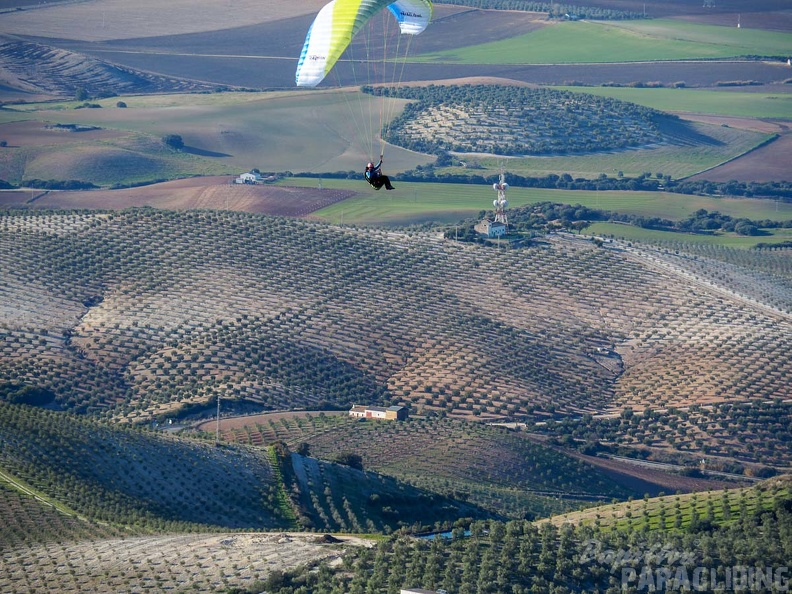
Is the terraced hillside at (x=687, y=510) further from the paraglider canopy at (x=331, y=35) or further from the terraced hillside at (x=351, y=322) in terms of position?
the terraced hillside at (x=351, y=322)

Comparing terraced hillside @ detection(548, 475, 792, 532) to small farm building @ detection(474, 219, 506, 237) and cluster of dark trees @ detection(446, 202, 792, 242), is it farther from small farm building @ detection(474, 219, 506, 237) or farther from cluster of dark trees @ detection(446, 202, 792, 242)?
cluster of dark trees @ detection(446, 202, 792, 242)

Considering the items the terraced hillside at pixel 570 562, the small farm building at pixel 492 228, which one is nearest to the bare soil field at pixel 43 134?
the small farm building at pixel 492 228

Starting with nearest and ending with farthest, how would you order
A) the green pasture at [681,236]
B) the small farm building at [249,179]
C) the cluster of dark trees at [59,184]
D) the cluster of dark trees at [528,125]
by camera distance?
the green pasture at [681,236] < the small farm building at [249,179] < the cluster of dark trees at [59,184] < the cluster of dark trees at [528,125]

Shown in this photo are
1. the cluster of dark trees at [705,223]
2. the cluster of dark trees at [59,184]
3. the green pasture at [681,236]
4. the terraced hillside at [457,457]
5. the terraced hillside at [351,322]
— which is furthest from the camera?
the cluster of dark trees at [59,184]

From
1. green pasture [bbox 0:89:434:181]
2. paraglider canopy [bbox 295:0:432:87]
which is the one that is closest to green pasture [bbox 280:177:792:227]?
green pasture [bbox 0:89:434:181]

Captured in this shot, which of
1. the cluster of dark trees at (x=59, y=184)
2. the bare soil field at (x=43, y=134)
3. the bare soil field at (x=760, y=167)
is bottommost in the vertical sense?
the cluster of dark trees at (x=59, y=184)

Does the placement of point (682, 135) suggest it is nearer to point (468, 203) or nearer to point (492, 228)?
point (468, 203)

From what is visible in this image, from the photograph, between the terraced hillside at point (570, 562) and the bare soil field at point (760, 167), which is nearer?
the terraced hillside at point (570, 562)
